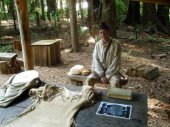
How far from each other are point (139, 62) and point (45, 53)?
9.66ft

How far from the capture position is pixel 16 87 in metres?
3.75

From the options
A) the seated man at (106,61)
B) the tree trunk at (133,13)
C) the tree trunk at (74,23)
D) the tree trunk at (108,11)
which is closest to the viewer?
the seated man at (106,61)

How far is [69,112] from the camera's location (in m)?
3.12

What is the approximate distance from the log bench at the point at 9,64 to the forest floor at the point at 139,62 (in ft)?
0.89

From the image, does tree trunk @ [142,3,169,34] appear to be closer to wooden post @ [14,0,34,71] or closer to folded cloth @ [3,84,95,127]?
wooden post @ [14,0,34,71]

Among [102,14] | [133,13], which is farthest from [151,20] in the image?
[102,14]

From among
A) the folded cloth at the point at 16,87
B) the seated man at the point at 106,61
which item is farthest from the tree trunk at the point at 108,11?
the folded cloth at the point at 16,87

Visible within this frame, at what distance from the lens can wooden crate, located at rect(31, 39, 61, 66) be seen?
25.5 feet

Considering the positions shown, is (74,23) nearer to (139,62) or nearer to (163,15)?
(139,62)

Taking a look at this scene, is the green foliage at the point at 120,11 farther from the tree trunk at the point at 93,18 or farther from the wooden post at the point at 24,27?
the wooden post at the point at 24,27

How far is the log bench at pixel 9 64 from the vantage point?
7316mm

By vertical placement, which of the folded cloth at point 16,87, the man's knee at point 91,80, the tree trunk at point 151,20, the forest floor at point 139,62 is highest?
the tree trunk at point 151,20

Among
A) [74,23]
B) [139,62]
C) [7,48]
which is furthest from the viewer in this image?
[7,48]

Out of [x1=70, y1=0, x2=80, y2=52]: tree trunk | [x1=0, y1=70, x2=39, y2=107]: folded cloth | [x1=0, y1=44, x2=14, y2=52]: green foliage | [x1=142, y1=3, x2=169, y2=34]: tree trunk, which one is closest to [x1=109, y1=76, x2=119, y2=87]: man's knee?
[x1=0, y1=70, x2=39, y2=107]: folded cloth
